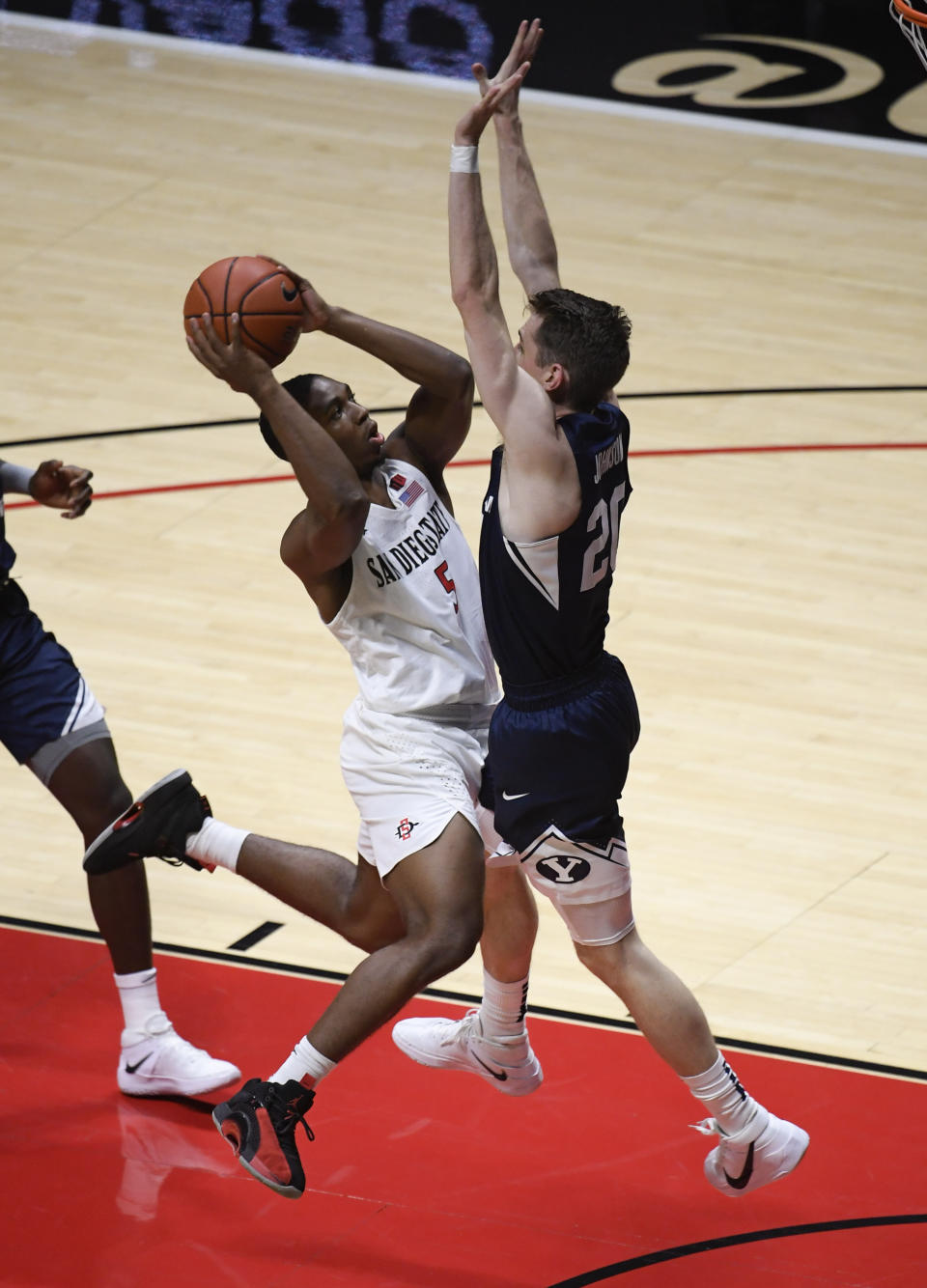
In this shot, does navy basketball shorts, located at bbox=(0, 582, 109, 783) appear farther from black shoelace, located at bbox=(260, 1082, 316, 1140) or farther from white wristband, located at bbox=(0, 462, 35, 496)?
black shoelace, located at bbox=(260, 1082, 316, 1140)

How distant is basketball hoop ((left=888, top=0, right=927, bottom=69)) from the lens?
21.0ft

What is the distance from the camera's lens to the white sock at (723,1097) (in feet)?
16.5

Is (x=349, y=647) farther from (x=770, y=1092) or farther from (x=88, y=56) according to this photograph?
(x=88, y=56)

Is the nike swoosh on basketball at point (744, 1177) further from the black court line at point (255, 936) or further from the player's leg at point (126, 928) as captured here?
the black court line at point (255, 936)

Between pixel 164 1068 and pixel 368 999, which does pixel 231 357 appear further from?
pixel 164 1068

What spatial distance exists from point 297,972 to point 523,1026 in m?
1.09

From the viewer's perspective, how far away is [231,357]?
16.3 feet

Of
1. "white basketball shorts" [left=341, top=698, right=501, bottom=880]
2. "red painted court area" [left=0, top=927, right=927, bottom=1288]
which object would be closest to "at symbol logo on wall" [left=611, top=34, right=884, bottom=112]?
"red painted court area" [left=0, top=927, right=927, bottom=1288]

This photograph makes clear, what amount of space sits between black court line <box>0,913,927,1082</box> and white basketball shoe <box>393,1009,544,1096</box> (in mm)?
570

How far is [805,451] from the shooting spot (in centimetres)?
977

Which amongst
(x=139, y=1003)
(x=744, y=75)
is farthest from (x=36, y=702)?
(x=744, y=75)

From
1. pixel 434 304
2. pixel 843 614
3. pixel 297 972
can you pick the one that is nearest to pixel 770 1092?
pixel 297 972

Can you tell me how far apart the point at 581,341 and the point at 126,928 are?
211cm

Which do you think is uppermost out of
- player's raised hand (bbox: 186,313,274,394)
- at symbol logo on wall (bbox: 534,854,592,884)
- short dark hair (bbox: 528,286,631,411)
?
short dark hair (bbox: 528,286,631,411)
